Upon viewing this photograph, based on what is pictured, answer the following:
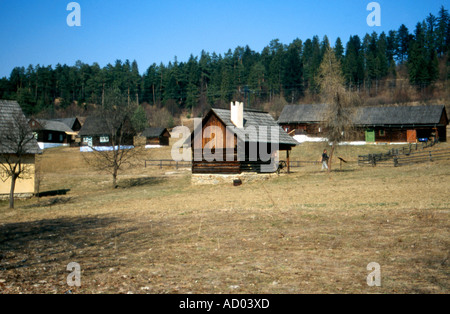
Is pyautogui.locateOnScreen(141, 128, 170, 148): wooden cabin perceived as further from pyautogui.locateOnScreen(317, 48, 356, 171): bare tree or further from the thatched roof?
pyautogui.locateOnScreen(317, 48, 356, 171): bare tree

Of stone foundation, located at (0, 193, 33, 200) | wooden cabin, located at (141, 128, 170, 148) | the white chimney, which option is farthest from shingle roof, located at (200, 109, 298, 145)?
wooden cabin, located at (141, 128, 170, 148)

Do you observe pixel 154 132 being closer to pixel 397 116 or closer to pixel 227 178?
pixel 397 116

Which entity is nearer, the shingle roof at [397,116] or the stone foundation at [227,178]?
the stone foundation at [227,178]

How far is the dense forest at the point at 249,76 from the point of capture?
367 feet

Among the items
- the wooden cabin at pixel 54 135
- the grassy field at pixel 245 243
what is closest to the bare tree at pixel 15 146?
the grassy field at pixel 245 243

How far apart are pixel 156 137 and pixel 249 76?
51.9 metres

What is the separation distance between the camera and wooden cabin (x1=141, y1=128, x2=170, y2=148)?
79.1m

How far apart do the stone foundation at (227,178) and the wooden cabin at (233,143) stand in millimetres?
321

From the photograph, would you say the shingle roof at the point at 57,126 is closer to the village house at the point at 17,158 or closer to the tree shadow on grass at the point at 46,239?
the village house at the point at 17,158

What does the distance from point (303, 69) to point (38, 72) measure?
3611 inches

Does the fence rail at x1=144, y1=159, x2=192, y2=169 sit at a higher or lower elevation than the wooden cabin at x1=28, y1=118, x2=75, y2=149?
lower

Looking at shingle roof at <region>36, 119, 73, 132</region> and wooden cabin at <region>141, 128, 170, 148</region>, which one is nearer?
wooden cabin at <region>141, 128, 170, 148</region>

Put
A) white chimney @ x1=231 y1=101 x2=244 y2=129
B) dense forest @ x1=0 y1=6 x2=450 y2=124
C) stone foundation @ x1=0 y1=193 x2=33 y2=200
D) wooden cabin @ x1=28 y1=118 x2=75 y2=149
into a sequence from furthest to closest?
dense forest @ x1=0 y1=6 x2=450 y2=124 < wooden cabin @ x1=28 y1=118 x2=75 y2=149 < white chimney @ x1=231 y1=101 x2=244 y2=129 < stone foundation @ x1=0 y1=193 x2=33 y2=200

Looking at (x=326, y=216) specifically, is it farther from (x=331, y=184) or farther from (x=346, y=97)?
(x=346, y=97)
